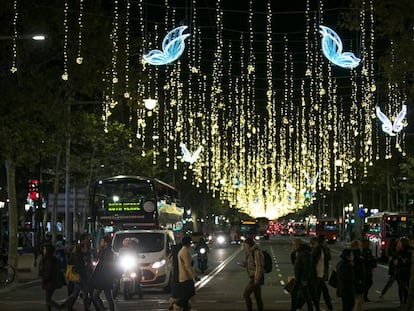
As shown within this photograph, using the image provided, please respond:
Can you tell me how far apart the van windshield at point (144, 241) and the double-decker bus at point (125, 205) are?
10.3 meters

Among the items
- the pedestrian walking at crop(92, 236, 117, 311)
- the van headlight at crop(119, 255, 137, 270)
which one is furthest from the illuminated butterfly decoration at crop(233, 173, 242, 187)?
the pedestrian walking at crop(92, 236, 117, 311)

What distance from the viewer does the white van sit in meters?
27.5

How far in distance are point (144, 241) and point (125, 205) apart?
11.5 metres

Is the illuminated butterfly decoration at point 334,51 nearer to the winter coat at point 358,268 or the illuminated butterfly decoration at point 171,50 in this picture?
the illuminated butterfly decoration at point 171,50

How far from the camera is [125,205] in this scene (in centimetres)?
3944

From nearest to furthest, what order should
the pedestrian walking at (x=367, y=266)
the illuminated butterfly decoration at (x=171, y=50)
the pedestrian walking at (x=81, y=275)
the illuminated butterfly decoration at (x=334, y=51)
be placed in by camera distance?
the pedestrian walking at (x=81, y=275) → the pedestrian walking at (x=367, y=266) → the illuminated butterfly decoration at (x=334, y=51) → the illuminated butterfly decoration at (x=171, y=50)

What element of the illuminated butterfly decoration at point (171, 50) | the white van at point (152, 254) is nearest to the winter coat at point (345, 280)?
the white van at point (152, 254)

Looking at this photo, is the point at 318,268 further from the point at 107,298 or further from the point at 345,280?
the point at 107,298

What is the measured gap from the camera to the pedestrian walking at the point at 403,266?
22172mm

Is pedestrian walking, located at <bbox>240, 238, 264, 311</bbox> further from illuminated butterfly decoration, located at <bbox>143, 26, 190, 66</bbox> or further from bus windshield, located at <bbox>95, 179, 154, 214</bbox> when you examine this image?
bus windshield, located at <bbox>95, 179, 154, 214</bbox>

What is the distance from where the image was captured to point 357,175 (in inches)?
3334

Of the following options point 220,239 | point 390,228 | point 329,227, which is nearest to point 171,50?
point 390,228

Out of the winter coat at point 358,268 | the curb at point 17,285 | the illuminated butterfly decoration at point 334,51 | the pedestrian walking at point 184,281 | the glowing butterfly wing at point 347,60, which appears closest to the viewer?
the pedestrian walking at point 184,281

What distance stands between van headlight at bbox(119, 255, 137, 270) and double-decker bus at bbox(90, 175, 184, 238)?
12.5m
